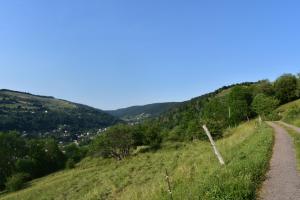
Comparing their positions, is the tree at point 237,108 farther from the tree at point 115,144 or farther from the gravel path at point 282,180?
the gravel path at point 282,180

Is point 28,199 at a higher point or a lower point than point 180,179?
lower

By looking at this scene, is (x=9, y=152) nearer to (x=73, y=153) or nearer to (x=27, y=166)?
(x=27, y=166)

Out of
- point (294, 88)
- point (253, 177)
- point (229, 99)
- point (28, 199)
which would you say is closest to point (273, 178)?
point (253, 177)

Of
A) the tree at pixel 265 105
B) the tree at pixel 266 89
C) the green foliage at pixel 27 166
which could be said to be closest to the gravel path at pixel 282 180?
the tree at pixel 265 105

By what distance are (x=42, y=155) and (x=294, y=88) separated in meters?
93.0

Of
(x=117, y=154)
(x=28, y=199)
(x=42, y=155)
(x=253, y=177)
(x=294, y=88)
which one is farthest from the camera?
(x=294, y=88)

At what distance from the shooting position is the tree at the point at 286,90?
138 m

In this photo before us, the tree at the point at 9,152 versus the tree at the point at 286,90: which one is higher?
the tree at the point at 286,90

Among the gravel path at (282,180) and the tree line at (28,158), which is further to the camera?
the tree line at (28,158)

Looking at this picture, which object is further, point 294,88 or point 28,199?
point 294,88

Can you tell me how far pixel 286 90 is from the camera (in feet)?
455

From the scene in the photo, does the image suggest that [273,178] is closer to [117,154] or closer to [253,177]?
[253,177]

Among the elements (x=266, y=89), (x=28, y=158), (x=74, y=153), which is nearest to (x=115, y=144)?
(x=28, y=158)

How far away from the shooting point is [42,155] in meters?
121
